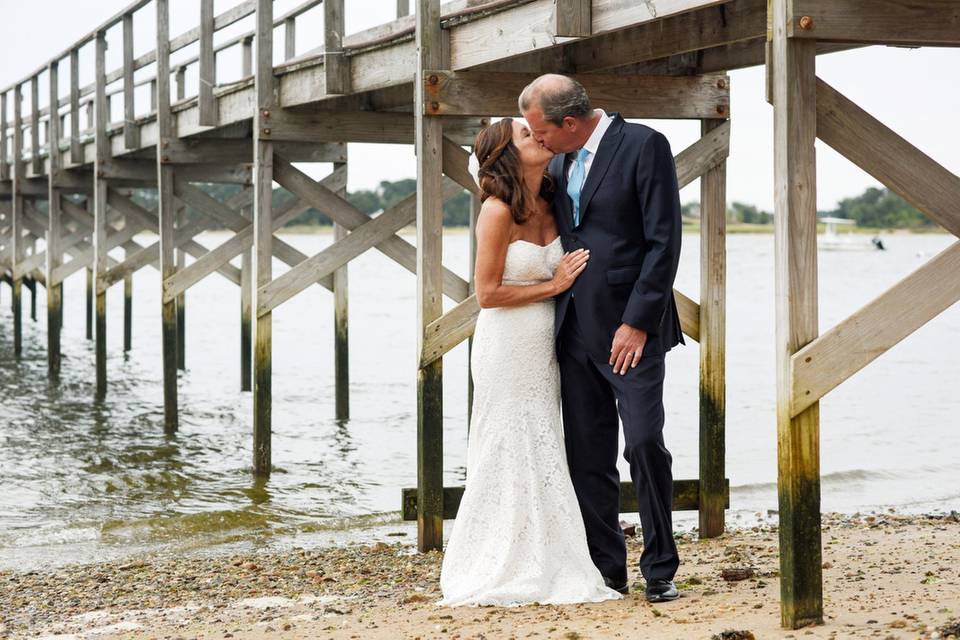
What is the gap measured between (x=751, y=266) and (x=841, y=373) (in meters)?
56.8

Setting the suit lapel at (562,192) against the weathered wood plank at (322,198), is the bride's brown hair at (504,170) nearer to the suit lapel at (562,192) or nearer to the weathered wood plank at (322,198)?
the suit lapel at (562,192)

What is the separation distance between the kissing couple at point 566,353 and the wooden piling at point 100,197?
10.4m

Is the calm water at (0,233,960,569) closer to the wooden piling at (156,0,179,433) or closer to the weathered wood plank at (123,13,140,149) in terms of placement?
the wooden piling at (156,0,179,433)

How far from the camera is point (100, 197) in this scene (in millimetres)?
15141

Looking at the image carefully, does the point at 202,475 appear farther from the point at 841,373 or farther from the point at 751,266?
the point at 751,266

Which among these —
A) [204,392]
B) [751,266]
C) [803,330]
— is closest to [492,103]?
→ [803,330]

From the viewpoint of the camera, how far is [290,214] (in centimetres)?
1275

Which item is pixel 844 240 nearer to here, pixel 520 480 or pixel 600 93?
pixel 600 93

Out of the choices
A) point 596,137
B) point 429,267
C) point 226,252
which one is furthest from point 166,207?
point 596,137

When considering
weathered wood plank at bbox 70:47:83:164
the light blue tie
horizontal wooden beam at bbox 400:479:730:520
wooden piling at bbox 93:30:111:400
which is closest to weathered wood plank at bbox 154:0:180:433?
wooden piling at bbox 93:30:111:400

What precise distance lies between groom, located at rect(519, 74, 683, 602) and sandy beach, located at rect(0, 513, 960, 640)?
0.44m

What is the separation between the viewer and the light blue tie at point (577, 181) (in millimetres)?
4855

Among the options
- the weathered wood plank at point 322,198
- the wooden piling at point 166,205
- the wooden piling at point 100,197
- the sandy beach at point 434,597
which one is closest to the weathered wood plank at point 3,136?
the wooden piling at point 100,197

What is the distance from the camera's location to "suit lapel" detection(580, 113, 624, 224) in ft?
15.5
